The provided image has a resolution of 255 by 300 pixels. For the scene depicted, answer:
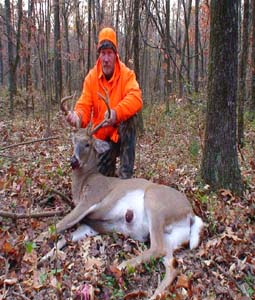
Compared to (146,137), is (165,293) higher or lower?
lower

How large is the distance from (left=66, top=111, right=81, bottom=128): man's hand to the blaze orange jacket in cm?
23

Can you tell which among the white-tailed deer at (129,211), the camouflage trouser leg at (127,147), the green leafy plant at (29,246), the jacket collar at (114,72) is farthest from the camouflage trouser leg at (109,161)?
the green leafy plant at (29,246)

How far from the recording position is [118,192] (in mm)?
4953

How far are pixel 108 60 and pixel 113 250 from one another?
8.43ft

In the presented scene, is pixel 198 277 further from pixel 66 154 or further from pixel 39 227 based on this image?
pixel 66 154

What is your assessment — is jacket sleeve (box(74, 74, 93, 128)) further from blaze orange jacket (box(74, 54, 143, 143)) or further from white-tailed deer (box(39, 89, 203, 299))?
white-tailed deer (box(39, 89, 203, 299))

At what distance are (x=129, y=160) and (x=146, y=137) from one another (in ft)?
15.6

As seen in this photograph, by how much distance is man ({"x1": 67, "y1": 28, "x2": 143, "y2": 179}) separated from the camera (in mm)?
5828

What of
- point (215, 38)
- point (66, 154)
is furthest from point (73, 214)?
point (66, 154)

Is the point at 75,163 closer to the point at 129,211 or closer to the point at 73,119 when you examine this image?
the point at 73,119

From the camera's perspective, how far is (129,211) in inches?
186

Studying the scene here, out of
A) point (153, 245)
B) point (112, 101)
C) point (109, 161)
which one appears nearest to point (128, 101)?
point (112, 101)

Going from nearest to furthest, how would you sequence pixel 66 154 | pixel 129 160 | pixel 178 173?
1. pixel 129 160
2. pixel 178 173
3. pixel 66 154

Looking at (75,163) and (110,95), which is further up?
(110,95)
